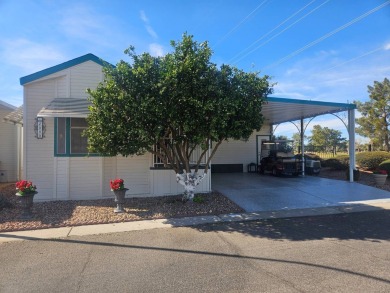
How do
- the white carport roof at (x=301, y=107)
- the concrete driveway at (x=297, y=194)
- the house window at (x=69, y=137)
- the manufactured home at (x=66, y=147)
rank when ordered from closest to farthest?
the concrete driveway at (x=297, y=194) < the manufactured home at (x=66, y=147) < the house window at (x=69, y=137) < the white carport roof at (x=301, y=107)

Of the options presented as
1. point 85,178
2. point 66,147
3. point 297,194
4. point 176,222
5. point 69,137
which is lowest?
point 176,222

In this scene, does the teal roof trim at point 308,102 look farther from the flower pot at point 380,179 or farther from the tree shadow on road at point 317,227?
the tree shadow on road at point 317,227

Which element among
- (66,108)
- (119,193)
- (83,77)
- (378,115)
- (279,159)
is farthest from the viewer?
(378,115)

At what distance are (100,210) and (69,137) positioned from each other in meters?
3.06

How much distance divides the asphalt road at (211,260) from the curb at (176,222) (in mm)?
397

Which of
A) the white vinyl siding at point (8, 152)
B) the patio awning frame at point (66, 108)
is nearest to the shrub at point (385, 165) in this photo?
the patio awning frame at point (66, 108)

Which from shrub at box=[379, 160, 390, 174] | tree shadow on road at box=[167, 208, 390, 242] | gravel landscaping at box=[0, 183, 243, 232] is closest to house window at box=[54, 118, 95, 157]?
gravel landscaping at box=[0, 183, 243, 232]

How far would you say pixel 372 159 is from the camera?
627 inches

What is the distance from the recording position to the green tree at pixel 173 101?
7527 mm

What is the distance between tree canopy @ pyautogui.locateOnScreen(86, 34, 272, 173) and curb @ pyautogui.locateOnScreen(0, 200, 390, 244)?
6.75 ft

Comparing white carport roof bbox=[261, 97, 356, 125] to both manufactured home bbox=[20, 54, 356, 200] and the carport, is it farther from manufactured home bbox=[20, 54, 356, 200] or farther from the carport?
manufactured home bbox=[20, 54, 356, 200]

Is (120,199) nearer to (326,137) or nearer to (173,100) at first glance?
(173,100)

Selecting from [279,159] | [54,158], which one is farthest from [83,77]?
[279,159]

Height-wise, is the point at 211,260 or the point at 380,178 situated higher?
the point at 380,178
